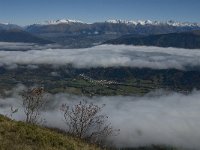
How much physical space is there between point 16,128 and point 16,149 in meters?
4.33

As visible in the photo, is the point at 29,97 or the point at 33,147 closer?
the point at 33,147

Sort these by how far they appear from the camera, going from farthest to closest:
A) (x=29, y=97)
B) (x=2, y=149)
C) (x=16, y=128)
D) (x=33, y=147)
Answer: (x=29, y=97), (x=16, y=128), (x=33, y=147), (x=2, y=149)

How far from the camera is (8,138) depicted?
19.7 m

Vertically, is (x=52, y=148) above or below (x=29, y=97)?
above

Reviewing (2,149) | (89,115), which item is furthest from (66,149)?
(89,115)

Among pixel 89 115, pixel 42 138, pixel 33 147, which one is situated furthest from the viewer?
pixel 89 115

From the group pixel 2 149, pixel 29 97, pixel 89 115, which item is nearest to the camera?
pixel 2 149

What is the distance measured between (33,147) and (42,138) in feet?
5.19

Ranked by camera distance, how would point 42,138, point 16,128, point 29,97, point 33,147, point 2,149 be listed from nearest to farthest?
point 2,149, point 33,147, point 42,138, point 16,128, point 29,97

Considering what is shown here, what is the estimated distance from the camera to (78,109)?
42.0m

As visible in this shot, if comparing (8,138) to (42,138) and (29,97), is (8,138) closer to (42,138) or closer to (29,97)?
(42,138)

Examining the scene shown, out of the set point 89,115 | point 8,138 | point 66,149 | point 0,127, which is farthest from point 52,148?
point 89,115

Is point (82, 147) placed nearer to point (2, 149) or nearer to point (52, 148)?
Answer: point (52, 148)

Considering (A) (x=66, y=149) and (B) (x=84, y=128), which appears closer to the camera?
(A) (x=66, y=149)
